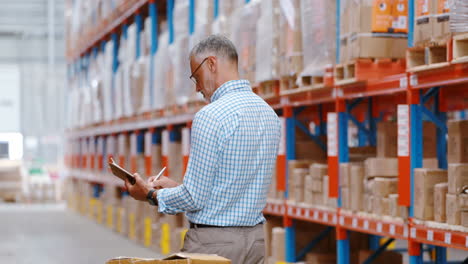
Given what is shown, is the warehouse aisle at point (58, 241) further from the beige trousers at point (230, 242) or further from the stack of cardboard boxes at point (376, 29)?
the beige trousers at point (230, 242)

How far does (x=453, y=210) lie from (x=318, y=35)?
1811 millimetres

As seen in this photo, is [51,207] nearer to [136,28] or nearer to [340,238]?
[136,28]

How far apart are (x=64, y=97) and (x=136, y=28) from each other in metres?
17.2

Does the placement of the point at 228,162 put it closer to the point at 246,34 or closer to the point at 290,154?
the point at 290,154

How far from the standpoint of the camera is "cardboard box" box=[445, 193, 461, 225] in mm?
4680

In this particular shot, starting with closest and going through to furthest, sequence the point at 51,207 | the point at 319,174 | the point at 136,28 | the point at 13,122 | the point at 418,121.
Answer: the point at 418,121 < the point at 319,174 < the point at 136,28 < the point at 51,207 < the point at 13,122

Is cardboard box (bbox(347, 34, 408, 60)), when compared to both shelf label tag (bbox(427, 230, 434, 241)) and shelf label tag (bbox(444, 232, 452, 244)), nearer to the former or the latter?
shelf label tag (bbox(427, 230, 434, 241))

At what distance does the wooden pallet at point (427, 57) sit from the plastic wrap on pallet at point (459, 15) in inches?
5.6

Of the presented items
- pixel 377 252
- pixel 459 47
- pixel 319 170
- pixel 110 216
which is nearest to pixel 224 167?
pixel 459 47

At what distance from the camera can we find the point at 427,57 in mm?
4910

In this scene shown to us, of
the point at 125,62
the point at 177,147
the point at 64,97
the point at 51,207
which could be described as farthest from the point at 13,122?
the point at 177,147

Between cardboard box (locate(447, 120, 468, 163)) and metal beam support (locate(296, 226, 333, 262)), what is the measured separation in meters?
2.69

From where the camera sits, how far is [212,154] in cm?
336

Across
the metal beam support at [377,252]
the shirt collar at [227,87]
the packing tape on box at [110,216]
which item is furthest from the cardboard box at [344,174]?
the packing tape on box at [110,216]
